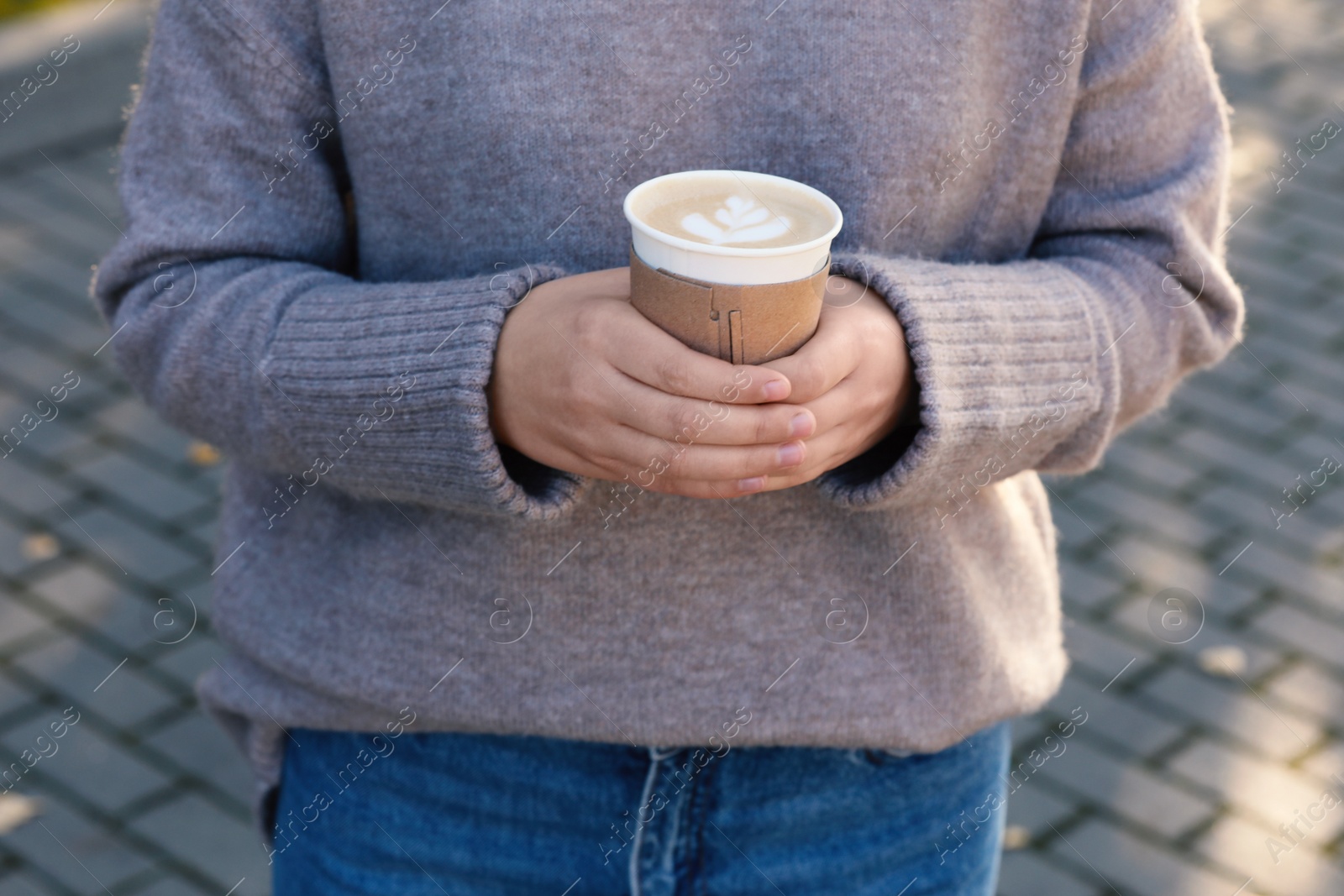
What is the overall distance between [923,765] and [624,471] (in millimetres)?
558

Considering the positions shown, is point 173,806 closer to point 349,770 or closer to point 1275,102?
point 349,770

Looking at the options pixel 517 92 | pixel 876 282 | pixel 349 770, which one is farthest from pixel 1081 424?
pixel 349 770

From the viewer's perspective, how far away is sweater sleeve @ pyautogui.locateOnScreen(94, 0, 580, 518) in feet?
4.14

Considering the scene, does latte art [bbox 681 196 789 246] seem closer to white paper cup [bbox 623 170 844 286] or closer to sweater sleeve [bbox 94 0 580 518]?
white paper cup [bbox 623 170 844 286]

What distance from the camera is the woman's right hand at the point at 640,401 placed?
1142mm

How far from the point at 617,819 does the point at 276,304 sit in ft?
2.12

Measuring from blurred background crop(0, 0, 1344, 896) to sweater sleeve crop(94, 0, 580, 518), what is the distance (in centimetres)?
136

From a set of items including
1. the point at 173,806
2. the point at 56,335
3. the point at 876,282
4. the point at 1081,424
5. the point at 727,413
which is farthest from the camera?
the point at 56,335

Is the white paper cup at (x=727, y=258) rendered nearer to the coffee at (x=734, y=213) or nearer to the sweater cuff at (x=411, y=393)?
the coffee at (x=734, y=213)

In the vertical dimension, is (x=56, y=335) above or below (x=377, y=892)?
below

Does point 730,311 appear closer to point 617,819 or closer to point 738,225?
point 738,225

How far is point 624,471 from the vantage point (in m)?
1.21

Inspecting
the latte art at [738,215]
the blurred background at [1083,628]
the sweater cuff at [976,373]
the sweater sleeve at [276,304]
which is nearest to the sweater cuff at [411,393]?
the sweater sleeve at [276,304]

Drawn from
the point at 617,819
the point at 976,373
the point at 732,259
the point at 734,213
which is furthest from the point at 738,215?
the point at 617,819
